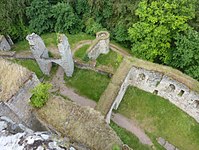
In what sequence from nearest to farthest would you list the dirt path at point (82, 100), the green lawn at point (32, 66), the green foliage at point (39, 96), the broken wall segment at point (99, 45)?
the green foliage at point (39, 96), the dirt path at point (82, 100), the green lawn at point (32, 66), the broken wall segment at point (99, 45)

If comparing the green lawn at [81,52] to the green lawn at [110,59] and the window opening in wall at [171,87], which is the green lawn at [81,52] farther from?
the window opening in wall at [171,87]

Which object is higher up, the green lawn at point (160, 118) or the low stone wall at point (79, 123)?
the low stone wall at point (79, 123)

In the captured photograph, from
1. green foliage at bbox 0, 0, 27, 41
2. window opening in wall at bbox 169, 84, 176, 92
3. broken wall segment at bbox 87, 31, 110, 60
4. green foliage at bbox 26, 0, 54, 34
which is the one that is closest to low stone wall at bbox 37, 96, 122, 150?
window opening in wall at bbox 169, 84, 176, 92

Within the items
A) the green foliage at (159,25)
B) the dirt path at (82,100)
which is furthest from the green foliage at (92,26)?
the green foliage at (159,25)

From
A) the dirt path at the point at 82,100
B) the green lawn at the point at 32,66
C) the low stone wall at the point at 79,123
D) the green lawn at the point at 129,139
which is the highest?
the low stone wall at the point at 79,123

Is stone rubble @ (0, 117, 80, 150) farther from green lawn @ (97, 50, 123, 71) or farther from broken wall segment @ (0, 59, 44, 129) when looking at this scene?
green lawn @ (97, 50, 123, 71)

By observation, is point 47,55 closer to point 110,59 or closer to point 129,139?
point 110,59
